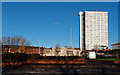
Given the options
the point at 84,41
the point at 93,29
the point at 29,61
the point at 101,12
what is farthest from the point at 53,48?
the point at 101,12

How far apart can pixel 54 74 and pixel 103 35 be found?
133m

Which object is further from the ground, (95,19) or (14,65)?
(95,19)

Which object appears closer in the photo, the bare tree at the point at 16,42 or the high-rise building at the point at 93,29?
the bare tree at the point at 16,42

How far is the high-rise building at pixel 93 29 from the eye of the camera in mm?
133000

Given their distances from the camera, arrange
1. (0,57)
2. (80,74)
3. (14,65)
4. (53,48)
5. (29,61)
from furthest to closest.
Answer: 1. (53,48)
2. (29,61)
3. (0,57)
4. (14,65)
5. (80,74)

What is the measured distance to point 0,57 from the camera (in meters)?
19.7

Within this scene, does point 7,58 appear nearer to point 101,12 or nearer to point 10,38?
point 10,38

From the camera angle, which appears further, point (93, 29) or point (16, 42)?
point (93, 29)

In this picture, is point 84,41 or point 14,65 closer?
point 14,65

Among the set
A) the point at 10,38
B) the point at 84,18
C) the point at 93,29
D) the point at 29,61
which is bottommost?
the point at 29,61

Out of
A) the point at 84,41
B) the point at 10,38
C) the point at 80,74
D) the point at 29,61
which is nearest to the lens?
the point at 80,74

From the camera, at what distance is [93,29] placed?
13825cm

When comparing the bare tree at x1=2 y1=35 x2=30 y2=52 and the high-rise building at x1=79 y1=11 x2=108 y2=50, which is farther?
the high-rise building at x1=79 y1=11 x2=108 y2=50

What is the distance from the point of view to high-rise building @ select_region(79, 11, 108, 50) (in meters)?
133
